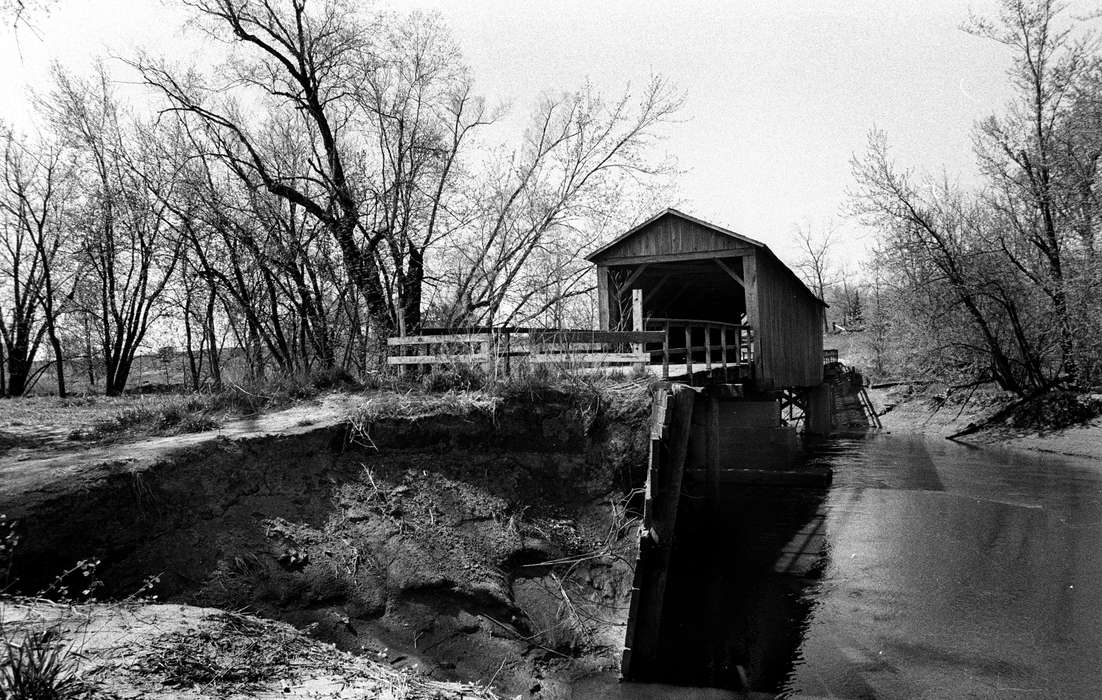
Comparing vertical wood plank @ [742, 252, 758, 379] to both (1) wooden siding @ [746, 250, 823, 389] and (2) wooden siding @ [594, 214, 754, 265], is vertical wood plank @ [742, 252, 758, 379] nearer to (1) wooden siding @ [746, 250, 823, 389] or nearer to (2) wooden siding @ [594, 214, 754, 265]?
(1) wooden siding @ [746, 250, 823, 389]

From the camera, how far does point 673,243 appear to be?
16.0 metres

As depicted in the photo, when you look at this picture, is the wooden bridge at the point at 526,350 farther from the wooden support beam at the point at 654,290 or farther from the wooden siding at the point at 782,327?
the wooden support beam at the point at 654,290

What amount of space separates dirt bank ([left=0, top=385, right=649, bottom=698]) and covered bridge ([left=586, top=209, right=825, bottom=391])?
12.2 feet

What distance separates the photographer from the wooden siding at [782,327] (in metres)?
16.3

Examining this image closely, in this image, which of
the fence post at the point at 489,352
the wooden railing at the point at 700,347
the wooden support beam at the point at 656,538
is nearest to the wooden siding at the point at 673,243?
the wooden railing at the point at 700,347

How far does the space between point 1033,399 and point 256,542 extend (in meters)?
27.6

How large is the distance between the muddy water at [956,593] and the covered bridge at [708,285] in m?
4.14

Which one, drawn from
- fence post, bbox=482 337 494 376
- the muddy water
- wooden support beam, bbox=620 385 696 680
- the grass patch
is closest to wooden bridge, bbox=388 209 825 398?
fence post, bbox=482 337 494 376

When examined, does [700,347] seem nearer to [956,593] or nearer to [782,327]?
[956,593]

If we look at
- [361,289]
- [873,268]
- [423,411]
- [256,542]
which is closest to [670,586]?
[423,411]

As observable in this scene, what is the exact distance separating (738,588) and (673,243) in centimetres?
825

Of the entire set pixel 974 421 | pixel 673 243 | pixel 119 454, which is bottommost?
pixel 974 421

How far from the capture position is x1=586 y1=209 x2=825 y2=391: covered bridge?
51.4 ft

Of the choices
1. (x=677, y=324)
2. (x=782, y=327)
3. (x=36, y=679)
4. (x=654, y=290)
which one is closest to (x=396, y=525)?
(x=36, y=679)
